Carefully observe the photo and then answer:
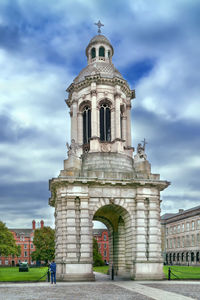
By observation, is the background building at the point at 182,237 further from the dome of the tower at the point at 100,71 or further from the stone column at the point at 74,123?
the dome of the tower at the point at 100,71

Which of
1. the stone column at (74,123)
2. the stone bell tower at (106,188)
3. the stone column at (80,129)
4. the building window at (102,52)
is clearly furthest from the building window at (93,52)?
the stone column at (80,129)

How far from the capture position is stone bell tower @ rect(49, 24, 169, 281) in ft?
104

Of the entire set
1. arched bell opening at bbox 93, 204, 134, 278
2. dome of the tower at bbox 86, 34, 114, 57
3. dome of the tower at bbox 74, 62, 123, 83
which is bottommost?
arched bell opening at bbox 93, 204, 134, 278

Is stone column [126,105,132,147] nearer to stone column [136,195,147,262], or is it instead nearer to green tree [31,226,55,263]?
stone column [136,195,147,262]

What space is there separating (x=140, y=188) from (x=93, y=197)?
425 cm

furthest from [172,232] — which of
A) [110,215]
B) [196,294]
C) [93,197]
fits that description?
[196,294]

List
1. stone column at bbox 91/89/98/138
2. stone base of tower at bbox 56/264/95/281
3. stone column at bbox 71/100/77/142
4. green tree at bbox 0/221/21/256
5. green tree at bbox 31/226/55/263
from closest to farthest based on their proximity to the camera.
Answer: stone base of tower at bbox 56/264/95/281, stone column at bbox 91/89/98/138, stone column at bbox 71/100/77/142, green tree at bbox 0/221/21/256, green tree at bbox 31/226/55/263

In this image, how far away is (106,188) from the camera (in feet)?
109

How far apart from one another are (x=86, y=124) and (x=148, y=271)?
15.9 metres

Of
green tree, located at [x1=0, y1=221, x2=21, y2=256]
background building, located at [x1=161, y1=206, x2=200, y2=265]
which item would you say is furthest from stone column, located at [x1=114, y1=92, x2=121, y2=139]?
background building, located at [x1=161, y1=206, x2=200, y2=265]

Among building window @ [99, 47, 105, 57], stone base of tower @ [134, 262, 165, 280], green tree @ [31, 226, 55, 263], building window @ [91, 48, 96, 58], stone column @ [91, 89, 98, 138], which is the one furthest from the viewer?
green tree @ [31, 226, 55, 263]

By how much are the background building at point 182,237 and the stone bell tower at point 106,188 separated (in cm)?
6437

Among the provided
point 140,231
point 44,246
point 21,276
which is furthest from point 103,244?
point 140,231

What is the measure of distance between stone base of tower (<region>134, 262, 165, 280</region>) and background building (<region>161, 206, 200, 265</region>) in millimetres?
65994
